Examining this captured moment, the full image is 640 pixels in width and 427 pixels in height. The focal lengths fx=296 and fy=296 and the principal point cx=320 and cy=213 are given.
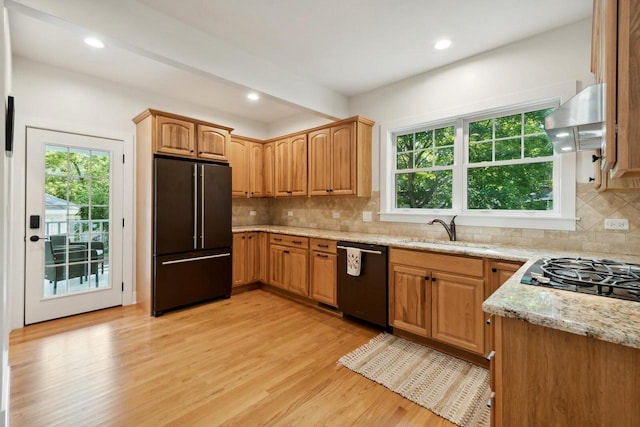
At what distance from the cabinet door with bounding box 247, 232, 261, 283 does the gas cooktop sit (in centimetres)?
348

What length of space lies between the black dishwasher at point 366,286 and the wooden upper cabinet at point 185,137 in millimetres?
2088

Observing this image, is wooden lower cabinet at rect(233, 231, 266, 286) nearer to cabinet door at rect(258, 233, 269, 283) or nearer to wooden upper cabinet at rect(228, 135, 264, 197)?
cabinet door at rect(258, 233, 269, 283)

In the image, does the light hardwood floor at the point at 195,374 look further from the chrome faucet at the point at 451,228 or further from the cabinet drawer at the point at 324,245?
the chrome faucet at the point at 451,228

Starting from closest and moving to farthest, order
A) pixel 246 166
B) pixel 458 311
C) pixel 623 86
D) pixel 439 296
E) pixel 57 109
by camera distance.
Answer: pixel 623 86, pixel 458 311, pixel 439 296, pixel 57 109, pixel 246 166

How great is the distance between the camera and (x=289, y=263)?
398 centimetres

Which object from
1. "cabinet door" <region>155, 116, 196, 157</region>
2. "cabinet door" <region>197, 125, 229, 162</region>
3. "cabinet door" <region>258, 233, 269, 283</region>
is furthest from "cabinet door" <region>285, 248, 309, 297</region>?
"cabinet door" <region>155, 116, 196, 157</region>

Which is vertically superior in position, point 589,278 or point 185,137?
point 185,137

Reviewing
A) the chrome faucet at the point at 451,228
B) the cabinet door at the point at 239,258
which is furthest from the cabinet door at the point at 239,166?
the chrome faucet at the point at 451,228

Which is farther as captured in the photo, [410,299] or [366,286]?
[366,286]

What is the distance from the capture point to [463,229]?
10.0ft

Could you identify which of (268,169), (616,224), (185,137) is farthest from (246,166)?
(616,224)

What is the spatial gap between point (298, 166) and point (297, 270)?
1.51m

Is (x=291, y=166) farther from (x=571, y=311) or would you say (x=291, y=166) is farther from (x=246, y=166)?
(x=571, y=311)

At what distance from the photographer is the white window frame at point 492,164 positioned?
8.10ft
